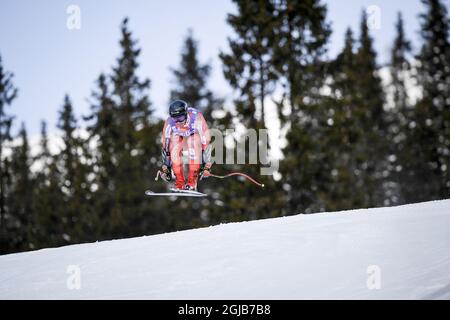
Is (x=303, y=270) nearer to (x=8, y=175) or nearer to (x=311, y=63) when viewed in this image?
(x=311, y=63)

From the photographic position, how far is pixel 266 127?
56.4 ft

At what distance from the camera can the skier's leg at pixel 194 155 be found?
8.62 metres

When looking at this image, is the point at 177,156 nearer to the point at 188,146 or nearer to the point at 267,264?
the point at 188,146

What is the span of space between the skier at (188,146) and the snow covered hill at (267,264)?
1.73 meters

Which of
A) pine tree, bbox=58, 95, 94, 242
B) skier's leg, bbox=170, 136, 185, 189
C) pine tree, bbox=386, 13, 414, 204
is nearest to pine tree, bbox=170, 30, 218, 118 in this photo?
pine tree, bbox=58, 95, 94, 242

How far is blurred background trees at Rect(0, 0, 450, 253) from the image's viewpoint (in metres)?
17.3

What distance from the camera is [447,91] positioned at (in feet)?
73.2

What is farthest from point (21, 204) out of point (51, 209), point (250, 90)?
point (250, 90)

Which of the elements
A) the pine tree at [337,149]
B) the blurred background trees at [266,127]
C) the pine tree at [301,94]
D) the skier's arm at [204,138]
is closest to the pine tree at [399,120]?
the blurred background trees at [266,127]

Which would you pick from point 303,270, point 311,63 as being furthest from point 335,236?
point 311,63

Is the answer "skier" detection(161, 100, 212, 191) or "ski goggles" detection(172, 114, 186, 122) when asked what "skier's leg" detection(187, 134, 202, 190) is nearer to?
"skier" detection(161, 100, 212, 191)

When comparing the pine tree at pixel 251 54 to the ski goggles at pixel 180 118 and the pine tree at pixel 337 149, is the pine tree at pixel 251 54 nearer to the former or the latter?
the pine tree at pixel 337 149

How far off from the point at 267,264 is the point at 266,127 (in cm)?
1235
